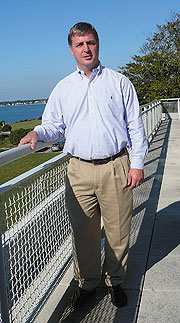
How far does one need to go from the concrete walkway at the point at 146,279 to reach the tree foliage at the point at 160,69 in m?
22.9

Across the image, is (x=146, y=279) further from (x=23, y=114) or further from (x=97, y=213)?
(x=23, y=114)

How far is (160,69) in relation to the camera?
27.8 metres

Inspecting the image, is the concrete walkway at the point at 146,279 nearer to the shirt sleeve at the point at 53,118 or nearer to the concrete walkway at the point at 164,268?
the concrete walkway at the point at 164,268

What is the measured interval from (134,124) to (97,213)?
0.71m

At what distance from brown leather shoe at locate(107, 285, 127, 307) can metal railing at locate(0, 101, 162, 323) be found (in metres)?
0.44

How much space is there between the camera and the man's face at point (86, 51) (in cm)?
255

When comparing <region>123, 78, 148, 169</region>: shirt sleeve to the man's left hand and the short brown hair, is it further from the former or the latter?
the short brown hair

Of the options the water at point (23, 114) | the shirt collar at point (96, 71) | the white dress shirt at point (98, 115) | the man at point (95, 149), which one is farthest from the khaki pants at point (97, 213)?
the water at point (23, 114)

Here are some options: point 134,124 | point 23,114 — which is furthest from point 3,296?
point 23,114

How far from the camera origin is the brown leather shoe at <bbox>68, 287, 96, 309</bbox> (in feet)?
9.22

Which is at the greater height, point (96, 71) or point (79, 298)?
point (96, 71)

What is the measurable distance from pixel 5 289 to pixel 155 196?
388 cm

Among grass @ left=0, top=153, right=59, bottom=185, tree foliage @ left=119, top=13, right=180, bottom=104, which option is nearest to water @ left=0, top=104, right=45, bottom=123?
tree foliage @ left=119, top=13, right=180, bottom=104

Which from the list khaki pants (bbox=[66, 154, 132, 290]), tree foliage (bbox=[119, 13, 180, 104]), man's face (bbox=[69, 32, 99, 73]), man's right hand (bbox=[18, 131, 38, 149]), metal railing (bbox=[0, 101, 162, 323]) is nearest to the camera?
metal railing (bbox=[0, 101, 162, 323])
